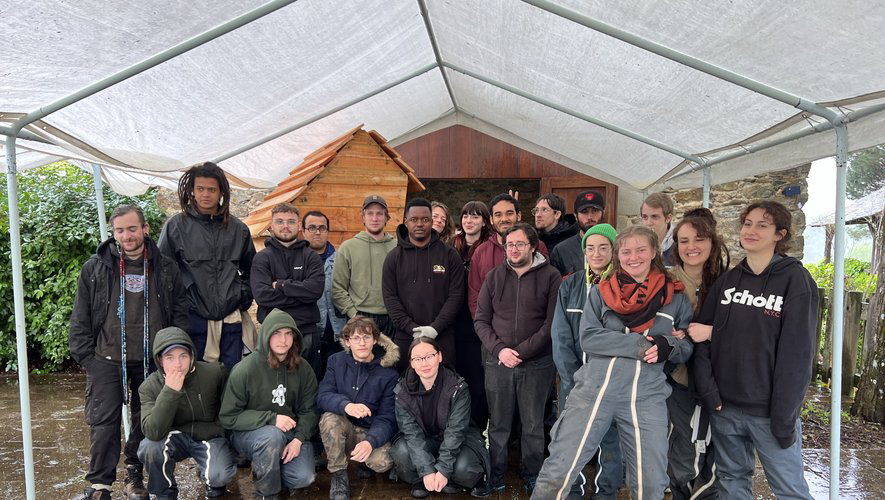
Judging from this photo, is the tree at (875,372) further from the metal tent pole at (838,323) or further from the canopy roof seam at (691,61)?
the canopy roof seam at (691,61)

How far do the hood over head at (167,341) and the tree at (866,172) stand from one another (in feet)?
73.0

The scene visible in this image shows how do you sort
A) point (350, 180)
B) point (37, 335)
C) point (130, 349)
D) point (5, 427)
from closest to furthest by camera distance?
point (130, 349)
point (5, 427)
point (350, 180)
point (37, 335)

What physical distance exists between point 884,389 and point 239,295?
5.50 meters

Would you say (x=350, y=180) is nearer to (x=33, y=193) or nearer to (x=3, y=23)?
(x=3, y=23)

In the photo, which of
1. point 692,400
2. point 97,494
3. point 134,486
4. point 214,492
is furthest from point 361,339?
point 692,400

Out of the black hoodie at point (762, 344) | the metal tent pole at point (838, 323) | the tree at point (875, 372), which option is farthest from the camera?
the tree at point (875, 372)

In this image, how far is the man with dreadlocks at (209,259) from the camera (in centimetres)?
334

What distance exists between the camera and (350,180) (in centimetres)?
498

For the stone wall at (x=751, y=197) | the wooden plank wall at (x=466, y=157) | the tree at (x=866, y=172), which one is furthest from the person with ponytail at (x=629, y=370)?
the tree at (x=866, y=172)

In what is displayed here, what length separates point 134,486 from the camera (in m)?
3.17

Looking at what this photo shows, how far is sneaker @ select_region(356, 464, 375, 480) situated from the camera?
3527mm

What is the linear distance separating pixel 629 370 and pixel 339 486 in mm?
1830

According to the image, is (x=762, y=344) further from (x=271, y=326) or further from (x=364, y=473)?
(x=271, y=326)

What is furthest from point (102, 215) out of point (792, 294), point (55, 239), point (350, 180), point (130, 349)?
point (792, 294)
